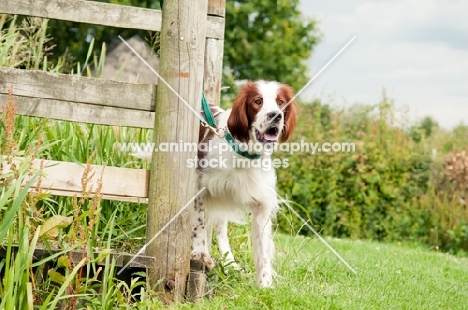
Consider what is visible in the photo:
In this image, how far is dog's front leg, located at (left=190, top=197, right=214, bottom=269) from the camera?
4.29 metres

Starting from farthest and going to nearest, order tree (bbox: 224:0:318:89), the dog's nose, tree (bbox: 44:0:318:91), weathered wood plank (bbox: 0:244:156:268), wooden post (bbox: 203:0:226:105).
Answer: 1. tree (bbox: 224:0:318:89)
2. tree (bbox: 44:0:318:91)
3. wooden post (bbox: 203:0:226:105)
4. the dog's nose
5. weathered wood plank (bbox: 0:244:156:268)

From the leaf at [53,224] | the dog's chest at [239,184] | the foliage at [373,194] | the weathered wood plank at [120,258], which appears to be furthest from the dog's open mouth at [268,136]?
the foliage at [373,194]

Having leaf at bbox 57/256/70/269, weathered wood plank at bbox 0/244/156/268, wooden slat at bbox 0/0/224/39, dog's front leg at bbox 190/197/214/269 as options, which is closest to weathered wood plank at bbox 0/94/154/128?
wooden slat at bbox 0/0/224/39

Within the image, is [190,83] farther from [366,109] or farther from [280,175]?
[366,109]

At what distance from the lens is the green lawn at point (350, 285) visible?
11.9 ft

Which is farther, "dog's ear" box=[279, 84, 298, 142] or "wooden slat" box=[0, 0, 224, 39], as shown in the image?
"dog's ear" box=[279, 84, 298, 142]

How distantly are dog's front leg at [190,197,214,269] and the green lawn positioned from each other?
0.23 m

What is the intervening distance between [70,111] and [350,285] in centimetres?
219

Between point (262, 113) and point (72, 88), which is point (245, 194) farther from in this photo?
point (72, 88)

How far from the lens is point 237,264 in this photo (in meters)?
4.47

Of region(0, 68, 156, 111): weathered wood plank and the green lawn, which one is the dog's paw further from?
region(0, 68, 156, 111): weathered wood plank

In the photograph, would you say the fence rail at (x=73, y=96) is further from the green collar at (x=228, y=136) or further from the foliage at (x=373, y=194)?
the foliage at (x=373, y=194)

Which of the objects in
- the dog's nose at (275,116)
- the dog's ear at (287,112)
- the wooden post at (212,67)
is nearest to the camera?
the dog's nose at (275,116)

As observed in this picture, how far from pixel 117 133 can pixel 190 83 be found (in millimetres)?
1226
